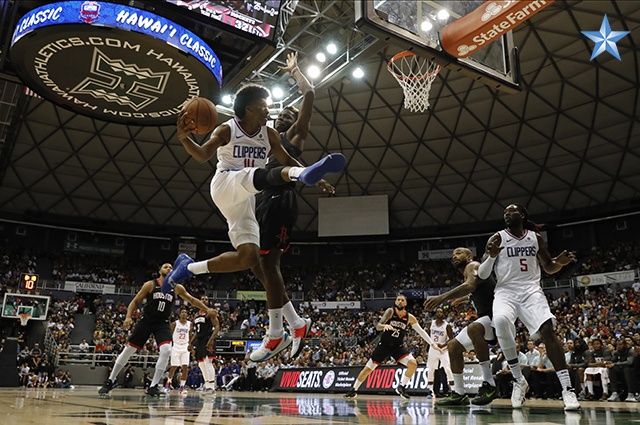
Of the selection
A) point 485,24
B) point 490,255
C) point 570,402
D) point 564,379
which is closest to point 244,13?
point 485,24

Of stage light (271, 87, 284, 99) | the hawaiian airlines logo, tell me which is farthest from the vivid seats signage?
Result: stage light (271, 87, 284, 99)

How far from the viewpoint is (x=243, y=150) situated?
457 centimetres

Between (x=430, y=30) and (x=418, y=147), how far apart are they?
1886 centimetres

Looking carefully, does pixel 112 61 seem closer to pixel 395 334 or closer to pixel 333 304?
pixel 395 334

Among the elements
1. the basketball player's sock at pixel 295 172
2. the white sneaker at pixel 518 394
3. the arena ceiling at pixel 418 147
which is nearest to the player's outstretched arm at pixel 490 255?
the white sneaker at pixel 518 394

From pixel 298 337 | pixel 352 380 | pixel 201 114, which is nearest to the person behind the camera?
pixel 201 114

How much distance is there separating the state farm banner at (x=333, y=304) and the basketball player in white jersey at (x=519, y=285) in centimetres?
2598

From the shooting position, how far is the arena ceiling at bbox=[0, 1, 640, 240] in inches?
845

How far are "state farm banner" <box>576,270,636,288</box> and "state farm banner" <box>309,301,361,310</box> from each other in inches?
480

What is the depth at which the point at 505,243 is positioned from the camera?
228 inches

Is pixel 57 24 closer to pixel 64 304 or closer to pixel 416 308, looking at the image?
pixel 64 304

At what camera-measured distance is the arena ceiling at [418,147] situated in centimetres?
2147

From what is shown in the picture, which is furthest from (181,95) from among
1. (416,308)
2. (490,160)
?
(416,308)

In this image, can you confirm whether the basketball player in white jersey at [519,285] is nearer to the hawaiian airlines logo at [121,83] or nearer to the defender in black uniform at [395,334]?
the defender in black uniform at [395,334]
